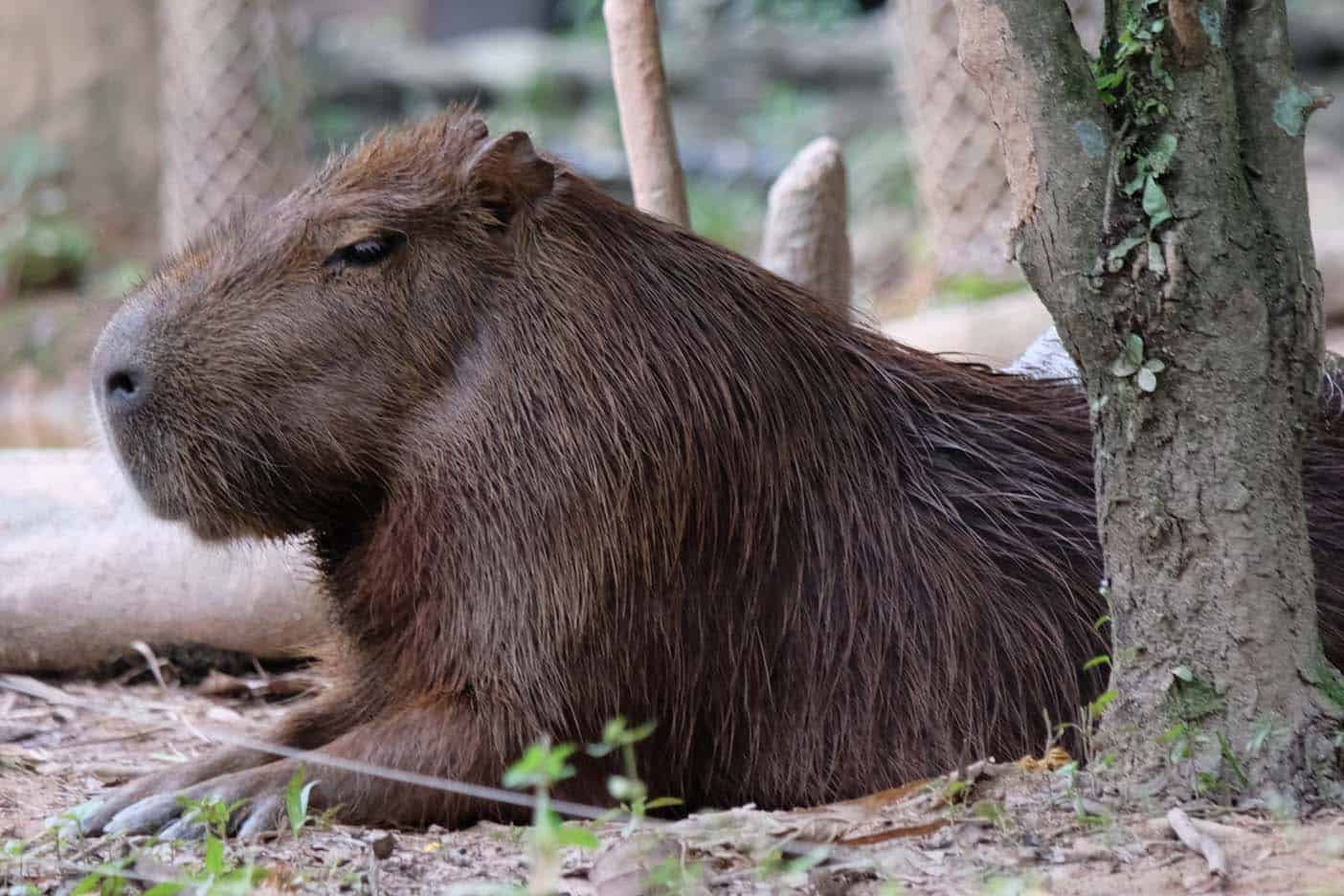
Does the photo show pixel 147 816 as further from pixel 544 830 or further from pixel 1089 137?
pixel 1089 137

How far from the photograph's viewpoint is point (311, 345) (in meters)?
2.99

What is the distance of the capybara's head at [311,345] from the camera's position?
2979 millimetres

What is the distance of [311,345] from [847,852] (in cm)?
131

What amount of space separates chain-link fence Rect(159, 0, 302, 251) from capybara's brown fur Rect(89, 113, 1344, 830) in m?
4.99

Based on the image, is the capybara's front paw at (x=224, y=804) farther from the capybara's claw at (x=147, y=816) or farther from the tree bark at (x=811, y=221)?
the tree bark at (x=811, y=221)

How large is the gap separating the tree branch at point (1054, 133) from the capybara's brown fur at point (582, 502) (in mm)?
720

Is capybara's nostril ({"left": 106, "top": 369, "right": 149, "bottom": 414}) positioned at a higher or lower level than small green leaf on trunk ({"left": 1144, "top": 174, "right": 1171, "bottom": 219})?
lower

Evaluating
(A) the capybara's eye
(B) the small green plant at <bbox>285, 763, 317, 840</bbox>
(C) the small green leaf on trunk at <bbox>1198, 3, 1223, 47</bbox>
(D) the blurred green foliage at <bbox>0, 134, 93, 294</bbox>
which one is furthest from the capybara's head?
(D) the blurred green foliage at <bbox>0, 134, 93, 294</bbox>

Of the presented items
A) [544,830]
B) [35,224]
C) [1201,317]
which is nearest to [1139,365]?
[1201,317]

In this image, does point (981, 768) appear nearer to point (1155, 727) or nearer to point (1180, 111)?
point (1155, 727)

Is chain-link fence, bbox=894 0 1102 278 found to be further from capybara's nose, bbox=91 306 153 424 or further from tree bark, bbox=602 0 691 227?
capybara's nose, bbox=91 306 153 424

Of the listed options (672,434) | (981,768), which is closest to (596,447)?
(672,434)

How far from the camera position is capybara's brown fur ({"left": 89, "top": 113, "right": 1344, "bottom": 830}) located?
2912 millimetres

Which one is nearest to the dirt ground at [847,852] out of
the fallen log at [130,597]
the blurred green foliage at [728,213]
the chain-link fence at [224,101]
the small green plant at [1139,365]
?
the small green plant at [1139,365]
